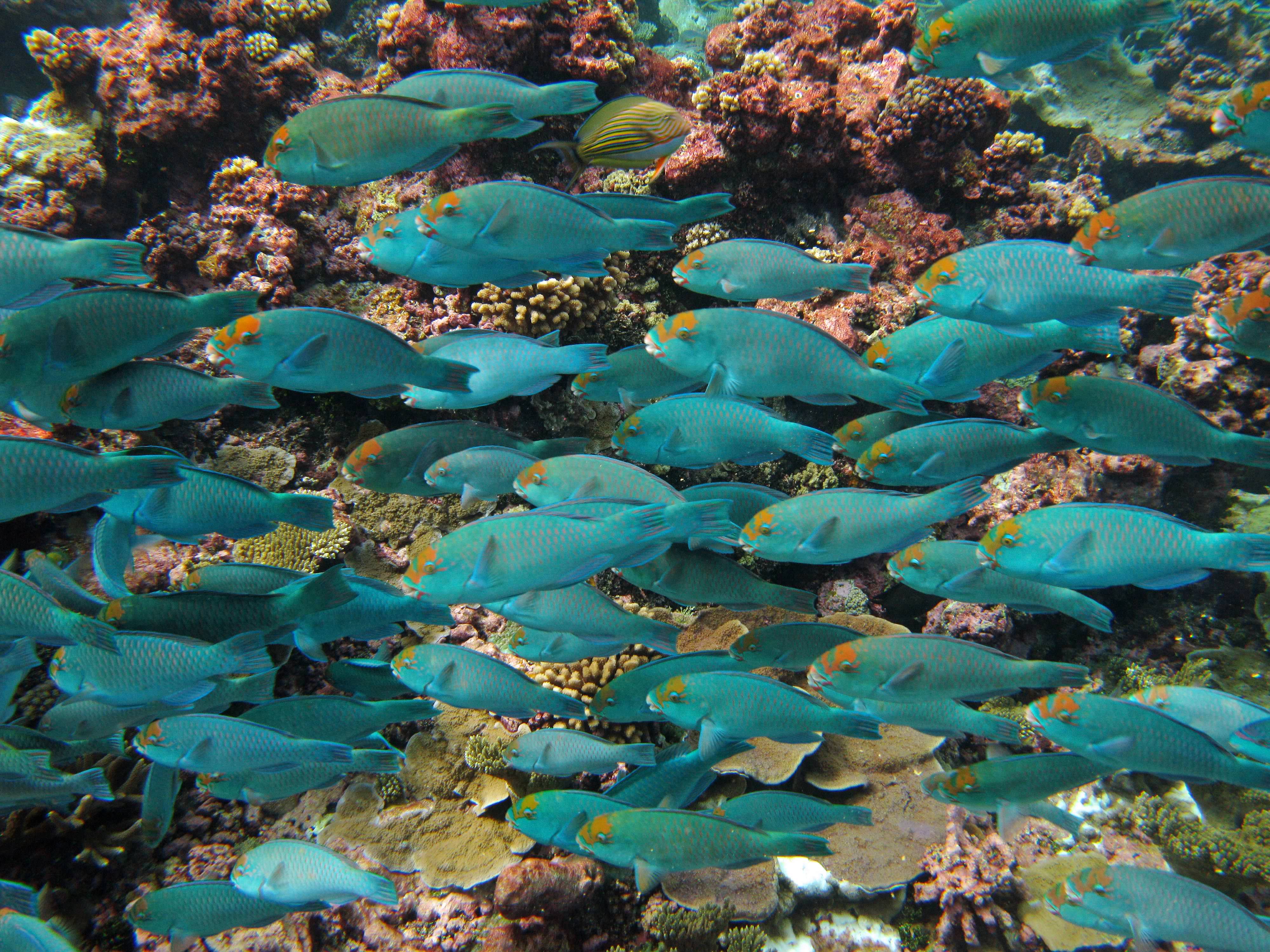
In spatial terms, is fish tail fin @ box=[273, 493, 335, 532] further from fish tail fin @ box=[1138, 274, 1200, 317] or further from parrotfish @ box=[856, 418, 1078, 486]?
fish tail fin @ box=[1138, 274, 1200, 317]

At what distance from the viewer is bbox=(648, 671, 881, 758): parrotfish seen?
260cm

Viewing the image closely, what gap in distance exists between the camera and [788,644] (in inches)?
118

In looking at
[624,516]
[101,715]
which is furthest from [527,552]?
[101,715]

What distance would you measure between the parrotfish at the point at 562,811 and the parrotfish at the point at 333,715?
2.22 ft

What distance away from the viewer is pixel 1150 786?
15.1 ft

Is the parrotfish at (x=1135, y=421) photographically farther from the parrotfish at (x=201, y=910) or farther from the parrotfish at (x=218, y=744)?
the parrotfish at (x=201, y=910)

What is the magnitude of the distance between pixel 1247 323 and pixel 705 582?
10.3 feet

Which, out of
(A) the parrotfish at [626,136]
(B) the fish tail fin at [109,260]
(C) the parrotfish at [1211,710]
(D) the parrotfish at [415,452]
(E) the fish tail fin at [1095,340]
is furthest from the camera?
(A) the parrotfish at [626,136]

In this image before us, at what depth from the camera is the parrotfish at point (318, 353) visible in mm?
2334

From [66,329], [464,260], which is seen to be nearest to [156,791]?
[66,329]

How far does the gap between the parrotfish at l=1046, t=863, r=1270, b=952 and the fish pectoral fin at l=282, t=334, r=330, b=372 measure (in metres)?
4.45

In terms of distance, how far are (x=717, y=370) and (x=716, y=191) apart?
326 centimetres

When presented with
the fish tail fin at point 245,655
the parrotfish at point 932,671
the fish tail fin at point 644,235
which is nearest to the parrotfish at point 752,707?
the parrotfish at point 932,671

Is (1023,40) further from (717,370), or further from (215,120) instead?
(215,120)
